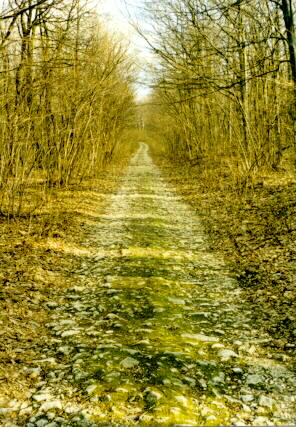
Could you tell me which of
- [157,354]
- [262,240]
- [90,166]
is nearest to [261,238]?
[262,240]

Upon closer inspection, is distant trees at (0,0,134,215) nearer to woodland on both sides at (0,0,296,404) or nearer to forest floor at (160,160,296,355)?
woodland on both sides at (0,0,296,404)

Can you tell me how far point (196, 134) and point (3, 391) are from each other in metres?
17.1

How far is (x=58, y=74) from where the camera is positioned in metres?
8.91

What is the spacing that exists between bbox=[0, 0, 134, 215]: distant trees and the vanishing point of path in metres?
2.51

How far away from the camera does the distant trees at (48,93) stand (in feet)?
23.4

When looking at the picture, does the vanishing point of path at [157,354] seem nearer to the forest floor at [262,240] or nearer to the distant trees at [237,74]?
the forest floor at [262,240]

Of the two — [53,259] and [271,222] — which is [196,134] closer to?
[271,222]

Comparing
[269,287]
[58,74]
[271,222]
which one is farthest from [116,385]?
[58,74]

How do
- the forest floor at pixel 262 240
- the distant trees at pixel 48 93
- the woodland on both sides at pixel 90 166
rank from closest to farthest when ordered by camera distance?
the forest floor at pixel 262 240, the woodland on both sides at pixel 90 166, the distant trees at pixel 48 93

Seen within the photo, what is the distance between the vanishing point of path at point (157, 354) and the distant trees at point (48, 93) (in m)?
2.51

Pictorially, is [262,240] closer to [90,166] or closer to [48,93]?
[48,93]

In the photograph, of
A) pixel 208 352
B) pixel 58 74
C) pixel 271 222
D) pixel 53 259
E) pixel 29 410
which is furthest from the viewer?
pixel 58 74

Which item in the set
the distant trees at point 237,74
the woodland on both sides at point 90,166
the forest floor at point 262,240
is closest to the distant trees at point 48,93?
the woodland on both sides at point 90,166

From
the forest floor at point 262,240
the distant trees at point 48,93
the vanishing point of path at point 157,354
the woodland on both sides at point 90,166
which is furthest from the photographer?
the distant trees at point 48,93
